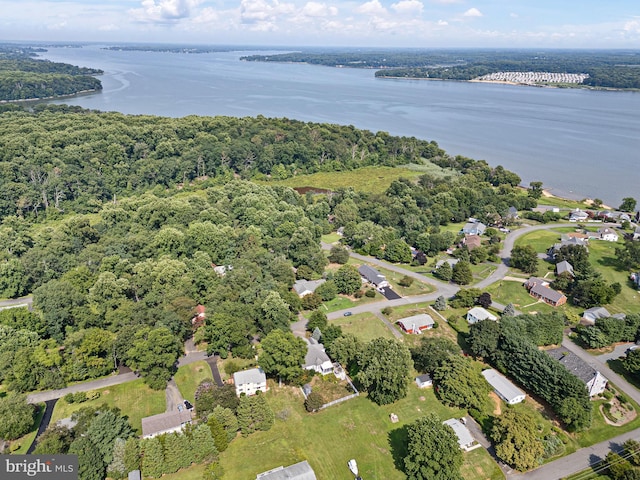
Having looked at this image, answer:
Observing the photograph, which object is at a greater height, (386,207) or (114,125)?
(114,125)

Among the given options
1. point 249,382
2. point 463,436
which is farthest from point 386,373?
point 249,382

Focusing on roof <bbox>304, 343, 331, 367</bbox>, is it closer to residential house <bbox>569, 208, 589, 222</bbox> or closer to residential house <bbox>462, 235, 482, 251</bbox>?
residential house <bbox>462, 235, 482, 251</bbox>

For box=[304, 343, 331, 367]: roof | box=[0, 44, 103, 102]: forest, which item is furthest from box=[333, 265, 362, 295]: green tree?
box=[0, 44, 103, 102]: forest


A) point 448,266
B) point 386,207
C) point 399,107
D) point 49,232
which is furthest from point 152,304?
point 399,107

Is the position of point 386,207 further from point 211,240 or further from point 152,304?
point 152,304

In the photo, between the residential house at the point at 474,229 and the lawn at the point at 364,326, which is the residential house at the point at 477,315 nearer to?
the lawn at the point at 364,326

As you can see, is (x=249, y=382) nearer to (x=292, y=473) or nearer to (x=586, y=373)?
(x=292, y=473)
